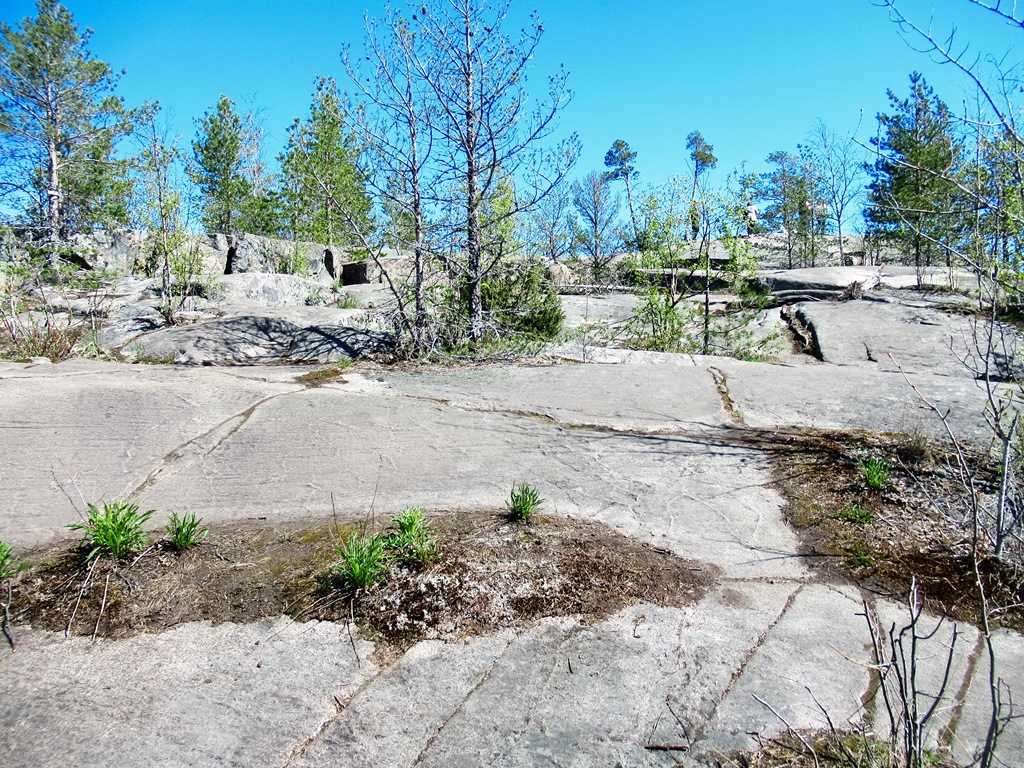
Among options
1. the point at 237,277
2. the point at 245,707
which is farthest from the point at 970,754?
the point at 237,277

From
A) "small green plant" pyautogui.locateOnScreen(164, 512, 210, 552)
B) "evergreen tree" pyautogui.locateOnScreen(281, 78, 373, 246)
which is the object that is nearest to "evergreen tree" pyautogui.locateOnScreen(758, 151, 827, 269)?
"evergreen tree" pyautogui.locateOnScreen(281, 78, 373, 246)

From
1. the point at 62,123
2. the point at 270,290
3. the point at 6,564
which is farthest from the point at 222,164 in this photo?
the point at 6,564

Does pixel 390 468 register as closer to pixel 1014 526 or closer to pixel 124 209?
pixel 1014 526

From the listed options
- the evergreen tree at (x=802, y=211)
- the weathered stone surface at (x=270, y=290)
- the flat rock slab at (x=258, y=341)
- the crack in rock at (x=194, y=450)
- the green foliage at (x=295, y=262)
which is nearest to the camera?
the crack in rock at (x=194, y=450)

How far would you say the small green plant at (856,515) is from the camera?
3291 millimetres

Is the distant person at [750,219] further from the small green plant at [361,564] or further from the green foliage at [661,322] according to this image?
the small green plant at [361,564]

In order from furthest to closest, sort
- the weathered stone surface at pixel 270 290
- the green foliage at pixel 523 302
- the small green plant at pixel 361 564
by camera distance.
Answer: the weathered stone surface at pixel 270 290, the green foliage at pixel 523 302, the small green plant at pixel 361 564

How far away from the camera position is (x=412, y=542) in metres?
2.84

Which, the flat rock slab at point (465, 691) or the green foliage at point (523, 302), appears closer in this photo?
the flat rock slab at point (465, 691)

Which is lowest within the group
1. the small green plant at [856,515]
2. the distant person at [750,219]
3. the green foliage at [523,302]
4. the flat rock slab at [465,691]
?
the flat rock slab at [465,691]

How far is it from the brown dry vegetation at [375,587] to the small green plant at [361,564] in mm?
43

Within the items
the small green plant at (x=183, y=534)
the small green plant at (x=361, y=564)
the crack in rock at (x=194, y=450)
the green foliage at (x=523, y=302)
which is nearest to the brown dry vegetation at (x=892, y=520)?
the small green plant at (x=361, y=564)

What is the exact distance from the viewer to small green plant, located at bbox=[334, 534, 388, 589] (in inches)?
104

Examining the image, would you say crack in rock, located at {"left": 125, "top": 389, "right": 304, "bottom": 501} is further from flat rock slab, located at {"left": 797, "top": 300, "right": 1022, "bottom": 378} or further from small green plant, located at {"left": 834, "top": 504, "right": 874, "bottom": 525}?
flat rock slab, located at {"left": 797, "top": 300, "right": 1022, "bottom": 378}
